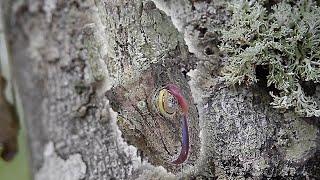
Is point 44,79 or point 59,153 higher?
point 44,79

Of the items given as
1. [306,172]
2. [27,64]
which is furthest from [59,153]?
[306,172]

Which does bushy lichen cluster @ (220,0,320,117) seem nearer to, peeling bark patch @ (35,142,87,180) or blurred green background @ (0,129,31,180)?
peeling bark patch @ (35,142,87,180)

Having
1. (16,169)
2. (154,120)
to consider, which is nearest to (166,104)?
(154,120)

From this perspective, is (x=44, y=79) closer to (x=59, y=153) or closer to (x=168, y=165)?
(x=59, y=153)

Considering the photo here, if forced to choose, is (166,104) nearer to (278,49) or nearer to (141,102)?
(141,102)

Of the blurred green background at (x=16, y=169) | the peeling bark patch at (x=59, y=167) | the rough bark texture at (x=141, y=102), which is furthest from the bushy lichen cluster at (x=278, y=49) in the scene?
the blurred green background at (x=16, y=169)

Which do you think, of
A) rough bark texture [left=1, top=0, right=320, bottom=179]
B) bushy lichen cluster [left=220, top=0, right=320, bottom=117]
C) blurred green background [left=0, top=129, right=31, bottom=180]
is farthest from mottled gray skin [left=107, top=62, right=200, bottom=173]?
blurred green background [left=0, top=129, right=31, bottom=180]

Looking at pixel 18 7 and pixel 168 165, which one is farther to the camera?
pixel 18 7
